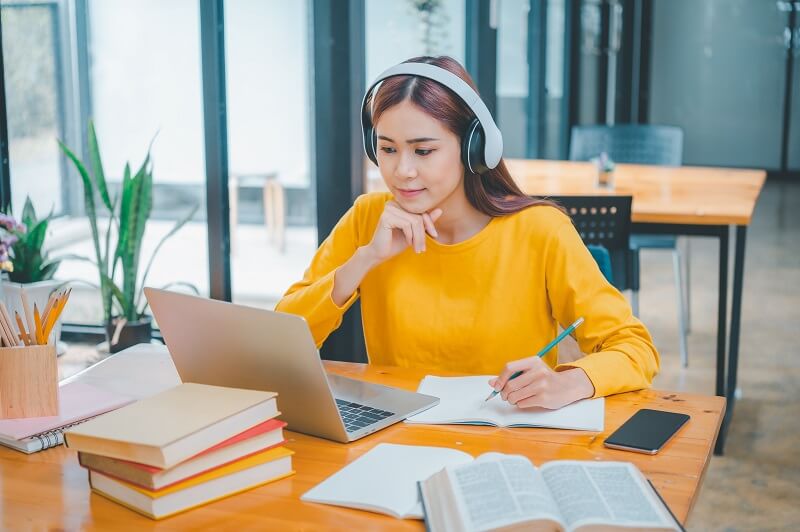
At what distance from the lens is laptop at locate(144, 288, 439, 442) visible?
127cm

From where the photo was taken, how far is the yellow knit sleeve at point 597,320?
1.57m

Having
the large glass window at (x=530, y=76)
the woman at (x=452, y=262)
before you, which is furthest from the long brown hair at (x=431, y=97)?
the large glass window at (x=530, y=76)

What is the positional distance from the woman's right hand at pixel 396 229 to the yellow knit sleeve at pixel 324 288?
4.6 inches

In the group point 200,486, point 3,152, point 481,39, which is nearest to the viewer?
point 200,486

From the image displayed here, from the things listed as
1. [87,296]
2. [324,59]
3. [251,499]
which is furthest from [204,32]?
[251,499]

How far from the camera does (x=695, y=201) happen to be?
11.0 ft

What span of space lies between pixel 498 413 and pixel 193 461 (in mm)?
482

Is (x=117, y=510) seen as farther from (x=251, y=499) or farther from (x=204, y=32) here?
(x=204, y=32)

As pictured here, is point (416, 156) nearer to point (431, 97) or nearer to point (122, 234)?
point (431, 97)

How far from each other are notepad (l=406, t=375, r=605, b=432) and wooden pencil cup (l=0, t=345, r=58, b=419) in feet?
1.72

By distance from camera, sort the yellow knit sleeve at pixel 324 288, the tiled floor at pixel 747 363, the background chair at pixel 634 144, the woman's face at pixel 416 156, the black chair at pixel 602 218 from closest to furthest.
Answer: the woman's face at pixel 416 156, the yellow knit sleeve at pixel 324 288, the tiled floor at pixel 747 363, the black chair at pixel 602 218, the background chair at pixel 634 144

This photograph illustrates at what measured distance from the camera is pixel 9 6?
11.5ft

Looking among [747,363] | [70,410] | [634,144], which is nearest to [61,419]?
[70,410]

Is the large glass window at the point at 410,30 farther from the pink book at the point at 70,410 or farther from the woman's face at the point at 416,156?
the pink book at the point at 70,410
